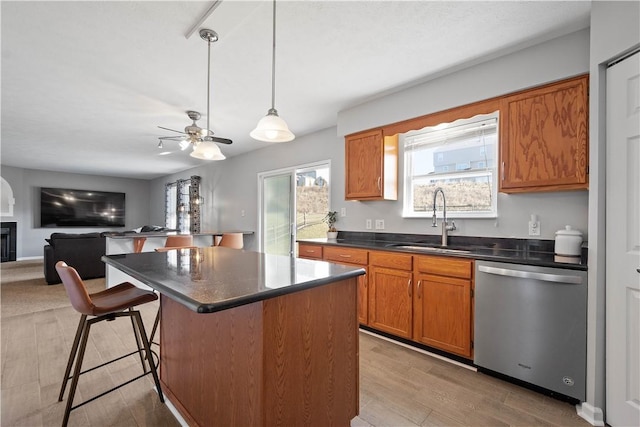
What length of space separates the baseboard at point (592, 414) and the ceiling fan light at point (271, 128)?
8.25 feet

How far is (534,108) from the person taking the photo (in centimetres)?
229

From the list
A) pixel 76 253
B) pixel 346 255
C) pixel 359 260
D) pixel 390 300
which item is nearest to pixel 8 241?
pixel 76 253

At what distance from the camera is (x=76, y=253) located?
545 cm

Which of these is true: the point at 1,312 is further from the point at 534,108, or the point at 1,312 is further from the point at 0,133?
the point at 534,108

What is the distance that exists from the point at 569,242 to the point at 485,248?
68 cm

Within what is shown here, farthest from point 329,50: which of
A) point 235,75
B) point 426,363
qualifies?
point 426,363

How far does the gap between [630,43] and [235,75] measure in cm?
283

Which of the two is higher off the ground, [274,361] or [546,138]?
[546,138]

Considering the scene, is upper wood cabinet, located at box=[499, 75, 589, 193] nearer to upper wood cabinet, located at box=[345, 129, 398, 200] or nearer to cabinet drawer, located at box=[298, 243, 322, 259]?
upper wood cabinet, located at box=[345, 129, 398, 200]

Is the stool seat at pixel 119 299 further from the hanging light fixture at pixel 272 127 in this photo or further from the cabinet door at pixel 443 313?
the cabinet door at pixel 443 313

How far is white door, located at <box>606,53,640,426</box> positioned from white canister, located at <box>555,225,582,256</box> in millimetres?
395

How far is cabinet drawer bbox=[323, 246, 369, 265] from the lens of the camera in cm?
307

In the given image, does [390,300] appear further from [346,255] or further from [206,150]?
[206,150]

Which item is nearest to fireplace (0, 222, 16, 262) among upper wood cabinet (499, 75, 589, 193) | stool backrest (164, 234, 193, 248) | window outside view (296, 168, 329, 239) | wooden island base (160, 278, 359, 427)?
stool backrest (164, 234, 193, 248)
